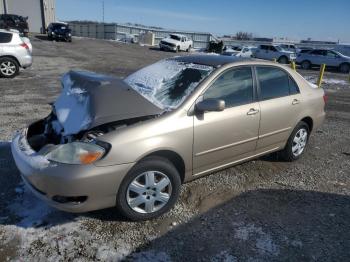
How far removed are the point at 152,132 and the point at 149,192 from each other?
0.62 m

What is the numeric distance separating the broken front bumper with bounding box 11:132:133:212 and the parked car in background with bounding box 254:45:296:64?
2690cm

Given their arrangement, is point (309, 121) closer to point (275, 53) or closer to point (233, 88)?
point (233, 88)

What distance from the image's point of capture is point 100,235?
135 inches

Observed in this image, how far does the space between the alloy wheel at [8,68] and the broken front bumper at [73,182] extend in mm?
9797

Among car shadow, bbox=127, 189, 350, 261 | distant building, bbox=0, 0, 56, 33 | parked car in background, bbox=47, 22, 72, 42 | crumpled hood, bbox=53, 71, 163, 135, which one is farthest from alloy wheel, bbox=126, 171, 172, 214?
distant building, bbox=0, 0, 56, 33

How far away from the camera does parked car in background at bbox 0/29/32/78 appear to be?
38.5 ft

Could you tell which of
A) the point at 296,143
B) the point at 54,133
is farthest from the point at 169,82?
the point at 296,143

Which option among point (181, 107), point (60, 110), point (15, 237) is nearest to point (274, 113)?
point (181, 107)

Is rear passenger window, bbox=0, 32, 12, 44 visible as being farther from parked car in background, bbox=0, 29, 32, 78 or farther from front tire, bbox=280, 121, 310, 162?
front tire, bbox=280, 121, 310, 162

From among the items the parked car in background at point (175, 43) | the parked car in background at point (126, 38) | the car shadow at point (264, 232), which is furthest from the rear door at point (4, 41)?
the parked car in background at point (126, 38)

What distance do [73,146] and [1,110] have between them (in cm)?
542

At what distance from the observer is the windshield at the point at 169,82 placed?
393 cm

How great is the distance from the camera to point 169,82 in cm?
422

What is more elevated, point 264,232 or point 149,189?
point 149,189
